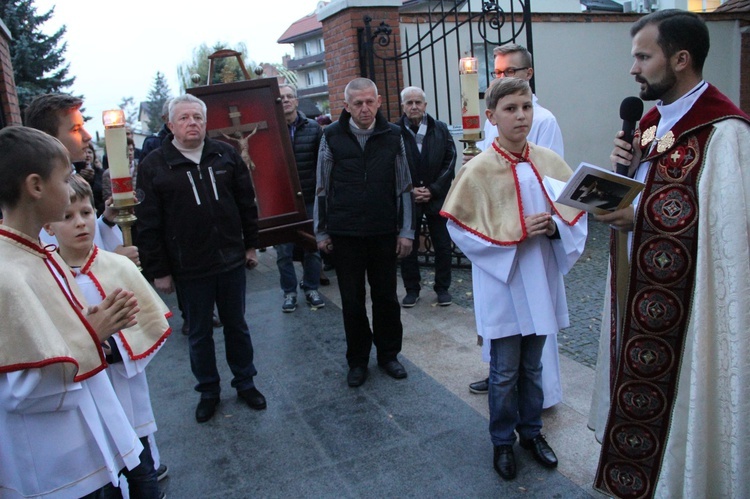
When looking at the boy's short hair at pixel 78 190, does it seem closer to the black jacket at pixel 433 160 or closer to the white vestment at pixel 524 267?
the white vestment at pixel 524 267

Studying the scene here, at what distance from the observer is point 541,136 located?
4.00 meters

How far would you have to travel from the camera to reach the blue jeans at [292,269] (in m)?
6.62

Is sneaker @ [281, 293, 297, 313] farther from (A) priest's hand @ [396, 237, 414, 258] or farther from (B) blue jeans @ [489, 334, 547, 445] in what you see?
(B) blue jeans @ [489, 334, 547, 445]

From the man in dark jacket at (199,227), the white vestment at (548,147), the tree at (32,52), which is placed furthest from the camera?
the tree at (32,52)

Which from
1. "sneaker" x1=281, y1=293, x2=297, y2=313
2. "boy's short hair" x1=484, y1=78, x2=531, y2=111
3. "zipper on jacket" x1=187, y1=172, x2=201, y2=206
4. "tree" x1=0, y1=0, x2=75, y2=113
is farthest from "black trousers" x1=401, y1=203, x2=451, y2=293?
"tree" x1=0, y1=0, x2=75, y2=113

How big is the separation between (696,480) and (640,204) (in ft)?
3.69

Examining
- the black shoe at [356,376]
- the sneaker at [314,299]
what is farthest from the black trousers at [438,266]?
the black shoe at [356,376]

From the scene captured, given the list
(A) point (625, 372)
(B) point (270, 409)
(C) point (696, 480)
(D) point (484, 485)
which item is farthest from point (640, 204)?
(B) point (270, 409)

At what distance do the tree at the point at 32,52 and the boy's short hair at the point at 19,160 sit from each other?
44.6ft

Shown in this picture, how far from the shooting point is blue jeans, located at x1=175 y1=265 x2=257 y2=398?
4170mm

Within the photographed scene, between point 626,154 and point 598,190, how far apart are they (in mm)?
327

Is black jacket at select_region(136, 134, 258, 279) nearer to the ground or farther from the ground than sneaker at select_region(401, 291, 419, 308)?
farther from the ground

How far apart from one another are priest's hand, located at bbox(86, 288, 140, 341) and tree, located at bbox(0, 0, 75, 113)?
13.7 meters

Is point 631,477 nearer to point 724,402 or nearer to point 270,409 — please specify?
point 724,402
